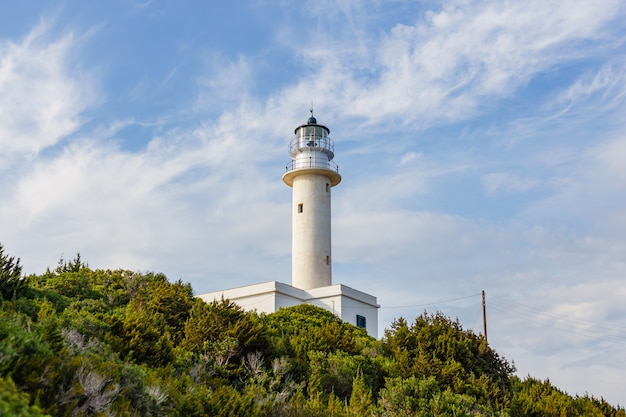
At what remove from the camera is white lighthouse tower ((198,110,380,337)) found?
84.7 feet

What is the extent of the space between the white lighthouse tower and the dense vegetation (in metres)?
1.97

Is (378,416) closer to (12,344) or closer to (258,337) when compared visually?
(258,337)

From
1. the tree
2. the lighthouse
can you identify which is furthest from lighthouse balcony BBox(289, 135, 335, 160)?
the tree

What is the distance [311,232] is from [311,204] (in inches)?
45.8

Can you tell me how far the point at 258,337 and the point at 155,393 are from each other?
6331mm

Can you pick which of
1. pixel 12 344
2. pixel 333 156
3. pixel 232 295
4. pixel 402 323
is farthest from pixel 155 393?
pixel 333 156

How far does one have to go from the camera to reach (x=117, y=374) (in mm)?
9922

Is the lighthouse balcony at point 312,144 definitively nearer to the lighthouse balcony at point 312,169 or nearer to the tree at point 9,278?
the lighthouse balcony at point 312,169

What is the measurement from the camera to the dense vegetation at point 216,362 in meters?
9.15

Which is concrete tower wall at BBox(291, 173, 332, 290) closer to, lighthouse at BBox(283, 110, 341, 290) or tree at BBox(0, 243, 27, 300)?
lighthouse at BBox(283, 110, 341, 290)

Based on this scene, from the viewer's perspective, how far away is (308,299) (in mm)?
26547

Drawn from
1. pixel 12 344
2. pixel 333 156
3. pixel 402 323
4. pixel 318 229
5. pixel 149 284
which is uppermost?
pixel 333 156

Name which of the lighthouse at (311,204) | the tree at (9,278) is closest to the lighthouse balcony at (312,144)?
the lighthouse at (311,204)

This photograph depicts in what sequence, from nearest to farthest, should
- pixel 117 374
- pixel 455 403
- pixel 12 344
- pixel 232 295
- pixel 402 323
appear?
1. pixel 12 344
2. pixel 117 374
3. pixel 455 403
4. pixel 402 323
5. pixel 232 295
